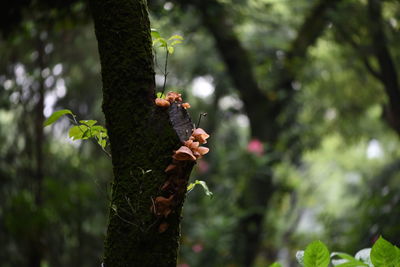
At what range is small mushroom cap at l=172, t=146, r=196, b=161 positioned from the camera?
119cm

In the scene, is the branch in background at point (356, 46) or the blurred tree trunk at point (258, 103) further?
the blurred tree trunk at point (258, 103)

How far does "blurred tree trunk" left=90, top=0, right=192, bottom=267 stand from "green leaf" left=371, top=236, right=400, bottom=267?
58 centimetres

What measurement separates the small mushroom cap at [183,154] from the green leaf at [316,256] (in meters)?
0.44

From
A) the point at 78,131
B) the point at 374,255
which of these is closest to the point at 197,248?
the point at 78,131

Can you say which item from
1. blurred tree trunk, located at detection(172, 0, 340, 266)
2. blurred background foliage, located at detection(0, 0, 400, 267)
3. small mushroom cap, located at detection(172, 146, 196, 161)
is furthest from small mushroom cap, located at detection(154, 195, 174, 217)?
blurred tree trunk, located at detection(172, 0, 340, 266)

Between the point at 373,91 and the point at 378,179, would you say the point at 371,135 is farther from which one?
the point at 373,91

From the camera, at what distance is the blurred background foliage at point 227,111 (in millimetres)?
4305

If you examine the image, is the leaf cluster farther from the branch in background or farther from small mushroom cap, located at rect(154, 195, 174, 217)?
the branch in background

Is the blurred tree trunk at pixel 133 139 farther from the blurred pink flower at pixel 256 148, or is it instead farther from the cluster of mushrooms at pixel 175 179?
the blurred pink flower at pixel 256 148

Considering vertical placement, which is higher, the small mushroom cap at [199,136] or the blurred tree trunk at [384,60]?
the small mushroom cap at [199,136]

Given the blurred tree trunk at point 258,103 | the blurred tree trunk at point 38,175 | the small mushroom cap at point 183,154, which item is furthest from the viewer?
the blurred tree trunk at point 38,175

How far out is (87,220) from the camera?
618cm

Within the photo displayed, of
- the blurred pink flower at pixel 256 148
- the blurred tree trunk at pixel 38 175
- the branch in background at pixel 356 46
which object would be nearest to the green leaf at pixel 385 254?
the branch in background at pixel 356 46

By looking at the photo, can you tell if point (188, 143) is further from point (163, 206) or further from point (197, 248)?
point (197, 248)
